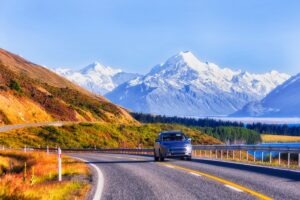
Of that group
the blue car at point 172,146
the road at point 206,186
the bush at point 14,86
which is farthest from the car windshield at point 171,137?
the bush at point 14,86

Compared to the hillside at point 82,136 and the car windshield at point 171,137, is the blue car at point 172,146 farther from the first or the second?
the hillside at point 82,136

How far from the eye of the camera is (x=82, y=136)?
340ft

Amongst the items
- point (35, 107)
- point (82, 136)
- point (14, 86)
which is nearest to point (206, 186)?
point (82, 136)

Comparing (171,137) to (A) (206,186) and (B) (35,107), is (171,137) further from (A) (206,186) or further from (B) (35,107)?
(B) (35,107)

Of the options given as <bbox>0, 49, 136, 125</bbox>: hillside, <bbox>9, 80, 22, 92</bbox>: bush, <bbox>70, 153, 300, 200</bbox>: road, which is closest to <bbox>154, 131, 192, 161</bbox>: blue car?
<bbox>70, 153, 300, 200</bbox>: road

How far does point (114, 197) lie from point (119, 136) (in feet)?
325

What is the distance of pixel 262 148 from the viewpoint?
119ft

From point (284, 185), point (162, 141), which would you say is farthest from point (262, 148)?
point (284, 185)

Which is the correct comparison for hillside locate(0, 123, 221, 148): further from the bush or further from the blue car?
the blue car

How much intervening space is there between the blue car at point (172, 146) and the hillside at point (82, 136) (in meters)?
55.1

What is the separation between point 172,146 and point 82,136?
2858 inches

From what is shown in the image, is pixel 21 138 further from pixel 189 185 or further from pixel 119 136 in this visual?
pixel 189 185

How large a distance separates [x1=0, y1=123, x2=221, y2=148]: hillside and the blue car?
181ft

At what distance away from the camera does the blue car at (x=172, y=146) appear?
32406 millimetres
